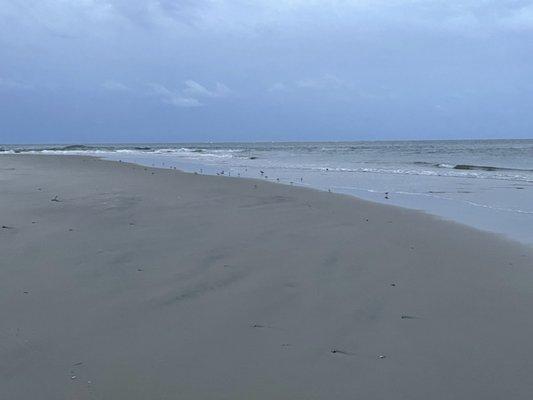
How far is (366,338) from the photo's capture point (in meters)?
3.64

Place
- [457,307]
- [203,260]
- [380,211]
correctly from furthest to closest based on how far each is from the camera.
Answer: [380,211]
[203,260]
[457,307]

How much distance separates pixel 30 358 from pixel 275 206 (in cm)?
706

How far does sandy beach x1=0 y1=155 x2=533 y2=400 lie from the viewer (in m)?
3.03

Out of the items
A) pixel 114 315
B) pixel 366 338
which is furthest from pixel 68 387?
pixel 366 338

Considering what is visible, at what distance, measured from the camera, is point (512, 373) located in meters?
3.14

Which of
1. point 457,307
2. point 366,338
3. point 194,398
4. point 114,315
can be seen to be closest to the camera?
point 194,398

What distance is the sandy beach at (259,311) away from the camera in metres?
3.03

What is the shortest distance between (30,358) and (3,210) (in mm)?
6036

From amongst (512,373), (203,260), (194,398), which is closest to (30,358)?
(194,398)

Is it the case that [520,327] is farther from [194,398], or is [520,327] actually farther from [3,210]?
[3,210]

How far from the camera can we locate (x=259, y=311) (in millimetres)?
4145

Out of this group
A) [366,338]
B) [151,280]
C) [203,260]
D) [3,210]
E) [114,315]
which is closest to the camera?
[366,338]

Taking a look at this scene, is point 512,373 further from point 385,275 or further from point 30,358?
point 30,358

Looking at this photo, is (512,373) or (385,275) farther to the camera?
(385,275)
